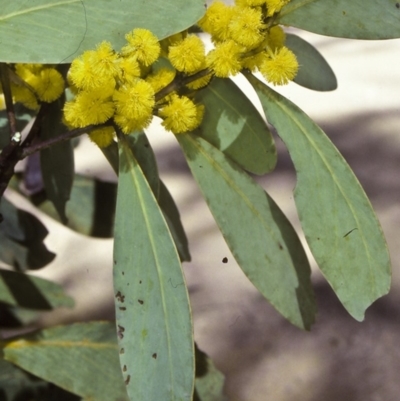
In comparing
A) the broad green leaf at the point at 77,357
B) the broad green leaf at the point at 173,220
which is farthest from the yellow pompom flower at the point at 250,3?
the broad green leaf at the point at 77,357

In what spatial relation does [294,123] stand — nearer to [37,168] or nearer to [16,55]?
[16,55]

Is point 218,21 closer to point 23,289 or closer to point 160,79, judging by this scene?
point 160,79

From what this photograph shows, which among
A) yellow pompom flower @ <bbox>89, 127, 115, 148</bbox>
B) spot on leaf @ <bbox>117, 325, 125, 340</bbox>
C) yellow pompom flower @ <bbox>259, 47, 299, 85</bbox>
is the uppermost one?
yellow pompom flower @ <bbox>259, 47, 299, 85</bbox>

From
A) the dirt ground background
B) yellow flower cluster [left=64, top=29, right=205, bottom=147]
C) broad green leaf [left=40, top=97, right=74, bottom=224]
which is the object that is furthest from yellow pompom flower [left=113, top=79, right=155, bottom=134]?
the dirt ground background

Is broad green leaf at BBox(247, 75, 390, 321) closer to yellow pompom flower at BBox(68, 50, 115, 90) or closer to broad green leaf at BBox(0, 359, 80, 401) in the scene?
yellow pompom flower at BBox(68, 50, 115, 90)

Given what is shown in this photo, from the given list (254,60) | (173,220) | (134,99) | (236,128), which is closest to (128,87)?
(134,99)

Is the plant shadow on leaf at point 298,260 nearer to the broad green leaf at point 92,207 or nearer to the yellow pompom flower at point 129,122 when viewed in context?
→ the yellow pompom flower at point 129,122

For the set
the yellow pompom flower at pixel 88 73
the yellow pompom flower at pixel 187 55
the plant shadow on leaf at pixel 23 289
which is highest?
the yellow pompom flower at pixel 88 73
